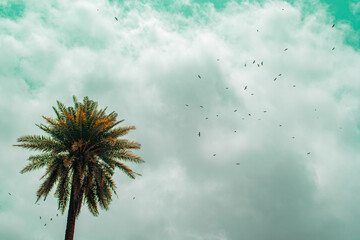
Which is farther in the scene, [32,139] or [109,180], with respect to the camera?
[109,180]

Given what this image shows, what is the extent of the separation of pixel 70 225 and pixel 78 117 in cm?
841

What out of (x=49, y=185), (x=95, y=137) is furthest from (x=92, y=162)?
(x=49, y=185)

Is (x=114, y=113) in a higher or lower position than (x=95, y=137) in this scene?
higher

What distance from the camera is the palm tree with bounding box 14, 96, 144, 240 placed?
76.2ft

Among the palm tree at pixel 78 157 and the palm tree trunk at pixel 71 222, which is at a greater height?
the palm tree at pixel 78 157

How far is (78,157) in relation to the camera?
79.3 ft

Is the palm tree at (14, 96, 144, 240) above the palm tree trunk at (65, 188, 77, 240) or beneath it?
above

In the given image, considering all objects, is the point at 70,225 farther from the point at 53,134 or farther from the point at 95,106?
the point at 95,106

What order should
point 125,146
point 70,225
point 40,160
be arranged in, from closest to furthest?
point 70,225 < point 40,160 < point 125,146

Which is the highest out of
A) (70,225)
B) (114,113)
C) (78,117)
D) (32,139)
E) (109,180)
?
(114,113)

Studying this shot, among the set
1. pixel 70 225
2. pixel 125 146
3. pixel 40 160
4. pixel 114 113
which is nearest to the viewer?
pixel 70 225

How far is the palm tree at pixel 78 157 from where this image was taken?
76.2 ft

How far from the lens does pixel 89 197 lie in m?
25.1

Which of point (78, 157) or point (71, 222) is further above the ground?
point (78, 157)
